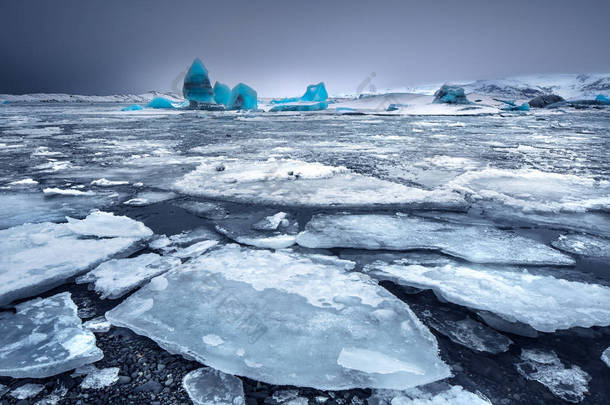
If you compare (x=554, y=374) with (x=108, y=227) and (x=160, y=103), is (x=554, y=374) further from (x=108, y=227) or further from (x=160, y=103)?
(x=160, y=103)

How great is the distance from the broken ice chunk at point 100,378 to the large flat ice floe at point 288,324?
0.44 ft

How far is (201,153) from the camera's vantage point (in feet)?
15.0

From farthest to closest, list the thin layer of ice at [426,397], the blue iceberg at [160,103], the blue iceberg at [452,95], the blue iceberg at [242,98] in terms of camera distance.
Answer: the blue iceberg at [160,103] < the blue iceberg at [452,95] < the blue iceberg at [242,98] < the thin layer of ice at [426,397]

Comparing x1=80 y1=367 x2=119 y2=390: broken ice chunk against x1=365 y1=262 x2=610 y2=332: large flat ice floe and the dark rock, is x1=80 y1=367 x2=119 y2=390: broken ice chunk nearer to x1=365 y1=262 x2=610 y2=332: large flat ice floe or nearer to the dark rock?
x1=365 y1=262 x2=610 y2=332: large flat ice floe

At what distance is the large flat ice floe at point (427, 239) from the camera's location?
1.51m

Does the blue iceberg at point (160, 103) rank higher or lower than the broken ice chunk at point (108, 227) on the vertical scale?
higher

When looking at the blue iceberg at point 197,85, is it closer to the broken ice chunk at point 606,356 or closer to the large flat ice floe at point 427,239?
the large flat ice floe at point 427,239

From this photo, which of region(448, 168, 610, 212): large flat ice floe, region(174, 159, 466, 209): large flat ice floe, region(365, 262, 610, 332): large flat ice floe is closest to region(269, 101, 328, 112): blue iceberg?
region(174, 159, 466, 209): large flat ice floe

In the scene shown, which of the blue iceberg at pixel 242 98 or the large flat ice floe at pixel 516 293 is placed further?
the blue iceberg at pixel 242 98

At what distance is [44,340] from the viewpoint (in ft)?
3.18

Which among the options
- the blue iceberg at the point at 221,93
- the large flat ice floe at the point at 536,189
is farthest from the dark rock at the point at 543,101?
the large flat ice floe at the point at 536,189

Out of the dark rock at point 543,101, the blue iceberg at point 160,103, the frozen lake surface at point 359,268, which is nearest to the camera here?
the frozen lake surface at point 359,268

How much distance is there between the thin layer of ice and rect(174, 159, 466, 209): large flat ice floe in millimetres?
1505

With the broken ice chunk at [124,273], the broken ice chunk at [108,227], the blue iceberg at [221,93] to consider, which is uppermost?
the blue iceberg at [221,93]
